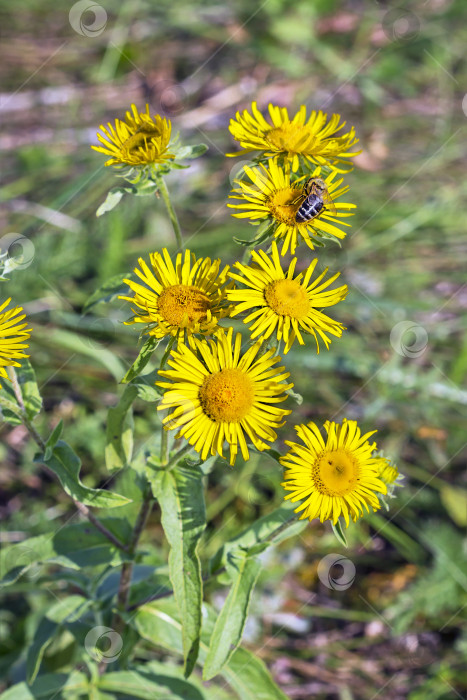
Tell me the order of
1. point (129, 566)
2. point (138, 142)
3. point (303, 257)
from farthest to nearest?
point (303, 257) → point (129, 566) → point (138, 142)

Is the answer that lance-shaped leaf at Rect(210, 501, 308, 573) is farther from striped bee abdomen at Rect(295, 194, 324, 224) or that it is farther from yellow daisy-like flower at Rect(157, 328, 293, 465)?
striped bee abdomen at Rect(295, 194, 324, 224)

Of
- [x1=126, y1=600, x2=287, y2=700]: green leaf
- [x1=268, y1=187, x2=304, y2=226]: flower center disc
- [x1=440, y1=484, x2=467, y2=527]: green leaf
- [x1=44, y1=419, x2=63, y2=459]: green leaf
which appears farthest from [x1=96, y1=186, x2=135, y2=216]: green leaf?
[x1=440, y1=484, x2=467, y2=527]: green leaf

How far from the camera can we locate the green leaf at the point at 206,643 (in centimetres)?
236

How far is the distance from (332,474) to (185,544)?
474 mm

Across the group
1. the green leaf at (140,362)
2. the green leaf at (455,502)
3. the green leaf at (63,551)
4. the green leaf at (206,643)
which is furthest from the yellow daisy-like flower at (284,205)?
the green leaf at (455,502)

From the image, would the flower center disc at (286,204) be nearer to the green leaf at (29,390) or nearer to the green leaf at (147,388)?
the green leaf at (147,388)

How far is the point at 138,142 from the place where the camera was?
2.12m

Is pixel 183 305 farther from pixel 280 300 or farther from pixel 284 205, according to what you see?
pixel 284 205

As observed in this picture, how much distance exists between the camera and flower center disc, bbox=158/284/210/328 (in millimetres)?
1888

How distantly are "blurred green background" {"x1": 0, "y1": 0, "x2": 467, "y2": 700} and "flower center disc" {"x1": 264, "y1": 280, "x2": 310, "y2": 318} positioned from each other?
745 mm

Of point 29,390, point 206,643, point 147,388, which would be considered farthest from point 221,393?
point 206,643

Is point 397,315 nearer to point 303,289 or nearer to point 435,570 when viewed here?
point 435,570

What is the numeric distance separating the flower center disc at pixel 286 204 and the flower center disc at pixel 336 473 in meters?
0.68

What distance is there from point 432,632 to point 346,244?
2362 millimetres
